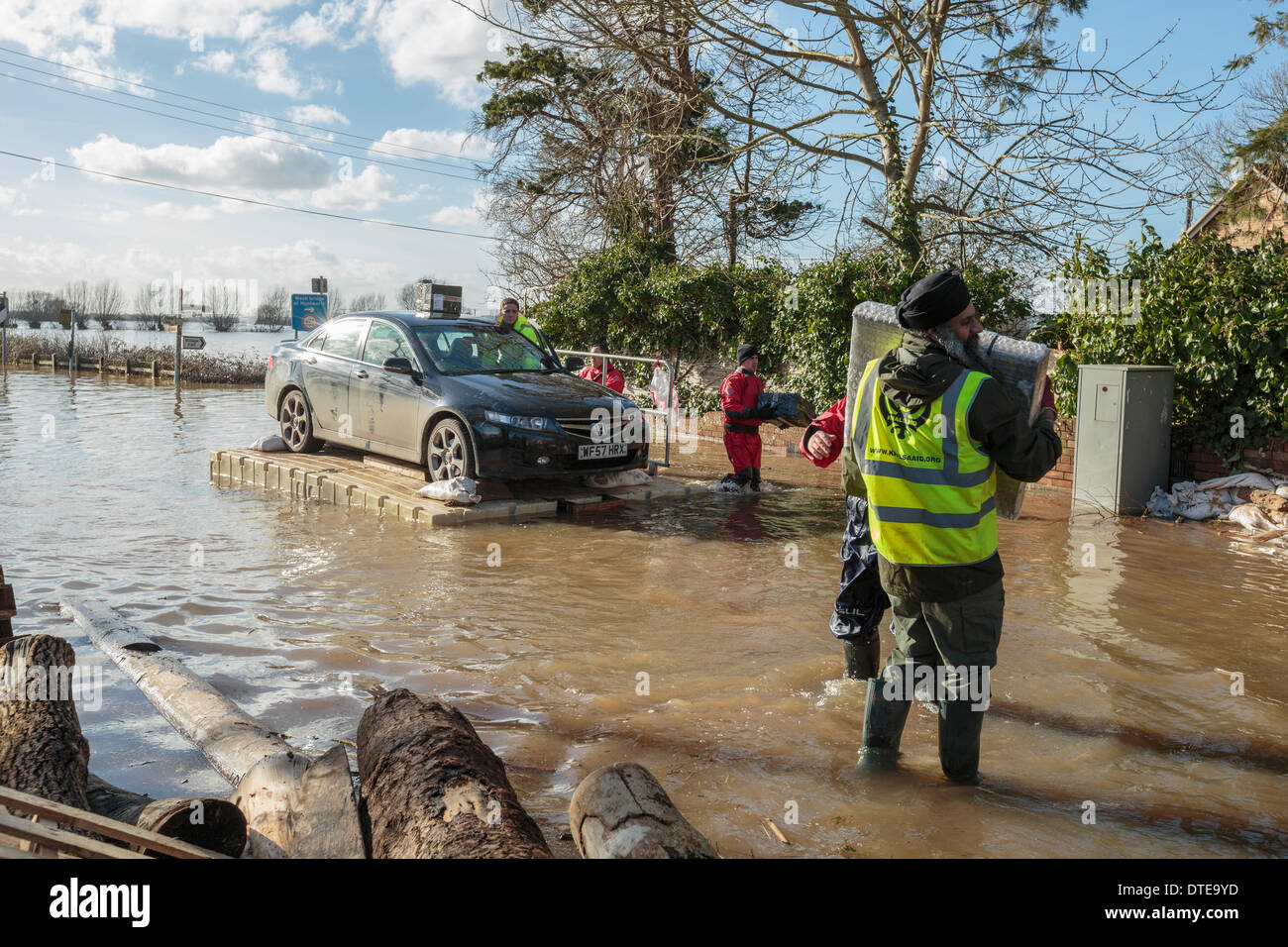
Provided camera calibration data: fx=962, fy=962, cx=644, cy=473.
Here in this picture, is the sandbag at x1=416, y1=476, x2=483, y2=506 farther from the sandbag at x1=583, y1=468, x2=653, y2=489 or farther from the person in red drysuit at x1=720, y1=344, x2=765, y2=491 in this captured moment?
the person in red drysuit at x1=720, y1=344, x2=765, y2=491

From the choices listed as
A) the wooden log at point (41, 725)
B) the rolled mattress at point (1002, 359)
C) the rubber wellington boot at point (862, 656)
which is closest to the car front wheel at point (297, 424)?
the wooden log at point (41, 725)

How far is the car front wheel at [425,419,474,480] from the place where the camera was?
29.6 feet

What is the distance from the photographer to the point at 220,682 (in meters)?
4.84

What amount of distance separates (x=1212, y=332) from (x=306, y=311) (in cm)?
1678

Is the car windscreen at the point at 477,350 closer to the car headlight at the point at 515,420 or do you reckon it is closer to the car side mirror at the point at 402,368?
the car side mirror at the point at 402,368

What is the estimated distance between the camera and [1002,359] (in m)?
3.55

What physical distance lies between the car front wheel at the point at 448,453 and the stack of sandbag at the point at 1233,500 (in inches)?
284

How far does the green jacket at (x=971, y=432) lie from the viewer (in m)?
3.38

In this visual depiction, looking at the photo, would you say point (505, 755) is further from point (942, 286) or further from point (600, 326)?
point (600, 326)

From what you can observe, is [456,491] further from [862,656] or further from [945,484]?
[945,484]

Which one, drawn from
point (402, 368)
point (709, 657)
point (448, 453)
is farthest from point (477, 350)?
point (709, 657)

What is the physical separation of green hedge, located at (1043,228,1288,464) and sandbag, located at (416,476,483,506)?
7.35 m

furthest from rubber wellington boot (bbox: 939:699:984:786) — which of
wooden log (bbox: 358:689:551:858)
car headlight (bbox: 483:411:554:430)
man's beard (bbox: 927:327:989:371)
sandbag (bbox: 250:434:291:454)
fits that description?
sandbag (bbox: 250:434:291:454)
